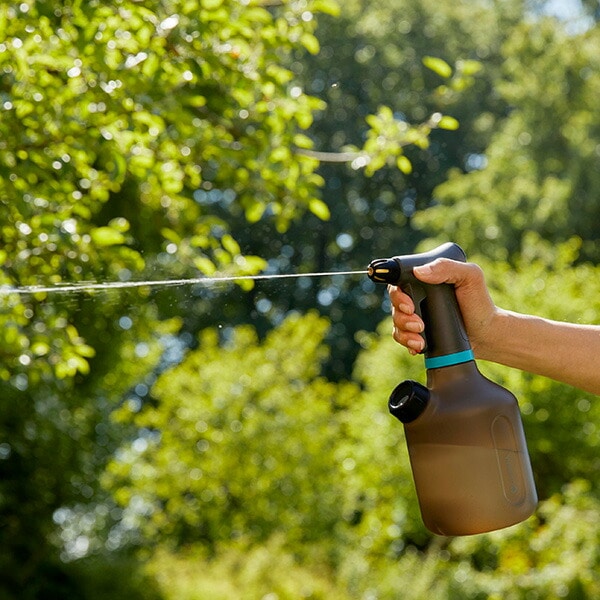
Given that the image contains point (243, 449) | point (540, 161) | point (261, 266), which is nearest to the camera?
point (261, 266)

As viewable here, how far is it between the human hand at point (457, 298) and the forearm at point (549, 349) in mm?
72

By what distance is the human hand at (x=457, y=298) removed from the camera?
1.25 metres

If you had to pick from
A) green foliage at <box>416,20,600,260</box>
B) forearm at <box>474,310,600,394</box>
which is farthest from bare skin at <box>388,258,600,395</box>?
green foliage at <box>416,20,600,260</box>

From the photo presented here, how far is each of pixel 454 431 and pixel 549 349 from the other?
25cm

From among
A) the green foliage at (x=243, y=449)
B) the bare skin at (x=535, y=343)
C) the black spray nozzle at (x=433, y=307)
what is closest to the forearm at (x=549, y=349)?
the bare skin at (x=535, y=343)

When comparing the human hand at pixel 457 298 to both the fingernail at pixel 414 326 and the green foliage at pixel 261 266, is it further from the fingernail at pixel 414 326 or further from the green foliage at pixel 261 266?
the green foliage at pixel 261 266

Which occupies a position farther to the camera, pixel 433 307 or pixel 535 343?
pixel 535 343

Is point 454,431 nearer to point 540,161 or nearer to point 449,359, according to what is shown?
point 449,359

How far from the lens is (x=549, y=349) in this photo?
1424mm

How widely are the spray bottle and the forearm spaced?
155 mm

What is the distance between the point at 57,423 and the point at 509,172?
8512 millimetres

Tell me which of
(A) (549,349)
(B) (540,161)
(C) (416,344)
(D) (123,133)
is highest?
(C) (416,344)

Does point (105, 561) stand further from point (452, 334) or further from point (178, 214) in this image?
point (452, 334)

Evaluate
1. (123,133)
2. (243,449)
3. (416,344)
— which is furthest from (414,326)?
(243,449)
